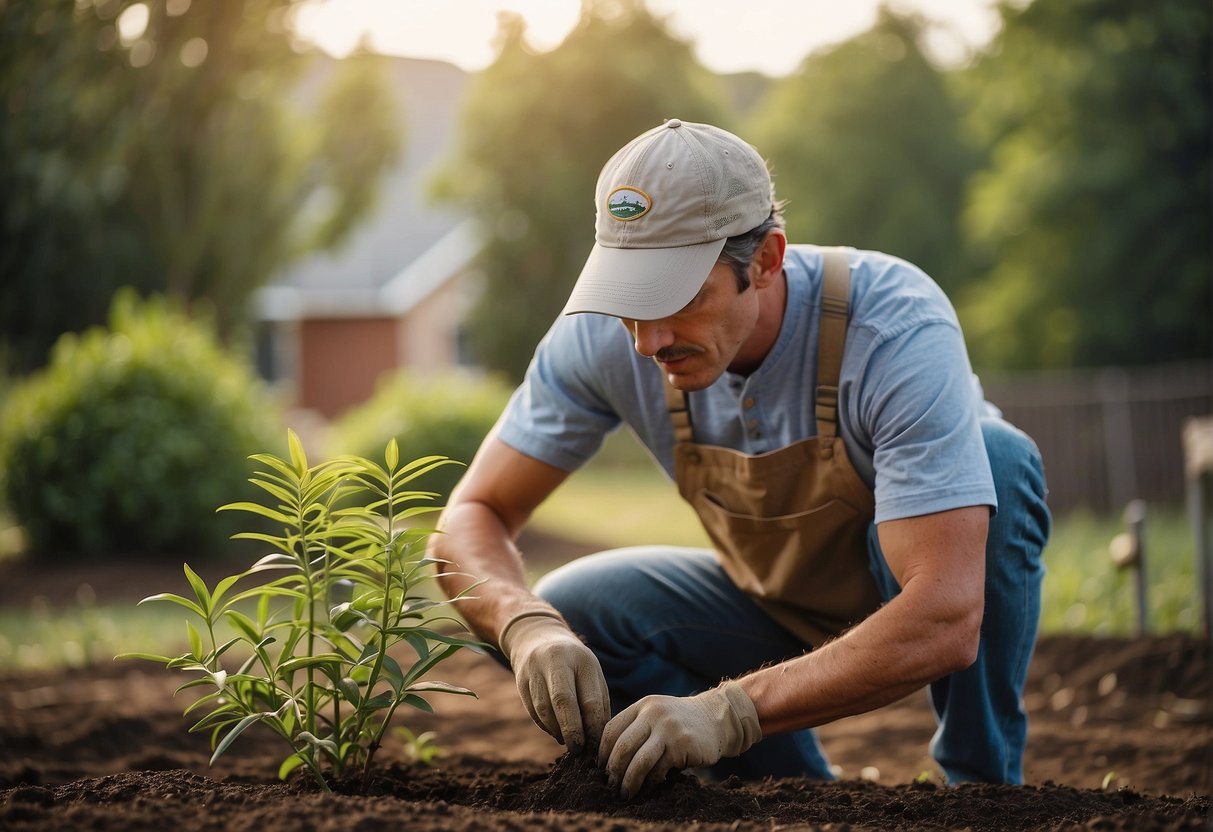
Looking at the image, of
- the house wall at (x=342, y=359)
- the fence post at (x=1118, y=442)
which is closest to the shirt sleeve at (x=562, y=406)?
the fence post at (x=1118, y=442)

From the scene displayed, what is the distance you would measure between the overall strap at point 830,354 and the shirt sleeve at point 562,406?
54 centimetres

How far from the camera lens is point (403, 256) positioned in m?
27.6

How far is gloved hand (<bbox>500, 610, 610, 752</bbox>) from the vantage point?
196 cm

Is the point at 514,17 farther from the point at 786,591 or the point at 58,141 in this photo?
the point at 786,591

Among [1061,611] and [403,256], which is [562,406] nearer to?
[1061,611]

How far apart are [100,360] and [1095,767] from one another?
6.65m

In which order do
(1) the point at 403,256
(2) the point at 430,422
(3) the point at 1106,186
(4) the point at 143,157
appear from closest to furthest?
(2) the point at 430,422 → (3) the point at 1106,186 → (4) the point at 143,157 → (1) the point at 403,256

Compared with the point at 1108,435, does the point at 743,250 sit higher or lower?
higher

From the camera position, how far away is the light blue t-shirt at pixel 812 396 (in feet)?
6.57

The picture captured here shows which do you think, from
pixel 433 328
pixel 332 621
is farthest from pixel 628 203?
pixel 433 328

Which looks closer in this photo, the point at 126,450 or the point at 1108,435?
the point at 126,450

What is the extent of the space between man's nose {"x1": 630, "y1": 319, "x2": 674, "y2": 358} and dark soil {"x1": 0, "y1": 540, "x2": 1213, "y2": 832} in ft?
2.59

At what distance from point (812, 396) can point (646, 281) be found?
0.50 metres

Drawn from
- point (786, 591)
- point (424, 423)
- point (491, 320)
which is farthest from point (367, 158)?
point (786, 591)
